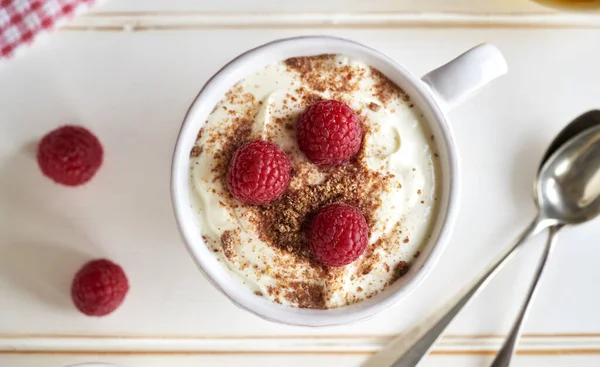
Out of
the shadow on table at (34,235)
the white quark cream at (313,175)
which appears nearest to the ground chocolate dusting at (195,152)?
the white quark cream at (313,175)

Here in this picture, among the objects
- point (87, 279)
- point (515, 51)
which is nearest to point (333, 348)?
point (87, 279)

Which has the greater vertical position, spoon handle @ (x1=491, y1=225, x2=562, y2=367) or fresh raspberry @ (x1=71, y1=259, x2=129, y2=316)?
fresh raspberry @ (x1=71, y1=259, x2=129, y2=316)

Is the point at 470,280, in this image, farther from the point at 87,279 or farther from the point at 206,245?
the point at 87,279

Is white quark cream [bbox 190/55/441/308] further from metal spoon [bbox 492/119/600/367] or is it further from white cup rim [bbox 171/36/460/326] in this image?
metal spoon [bbox 492/119/600/367]

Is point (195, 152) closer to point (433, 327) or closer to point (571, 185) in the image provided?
point (433, 327)

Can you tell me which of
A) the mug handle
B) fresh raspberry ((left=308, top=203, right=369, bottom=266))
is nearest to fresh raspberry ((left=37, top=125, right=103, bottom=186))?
fresh raspberry ((left=308, top=203, right=369, bottom=266))

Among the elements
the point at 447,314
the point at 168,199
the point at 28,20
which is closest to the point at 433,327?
the point at 447,314
